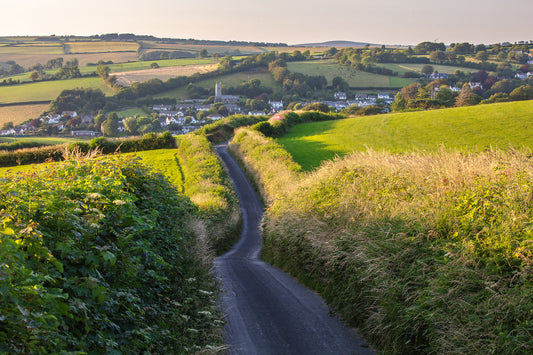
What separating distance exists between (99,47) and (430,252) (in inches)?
6303

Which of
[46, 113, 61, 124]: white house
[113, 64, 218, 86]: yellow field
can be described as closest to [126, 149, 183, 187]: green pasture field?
[46, 113, 61, 124]: white house

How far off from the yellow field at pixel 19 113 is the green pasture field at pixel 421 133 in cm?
4695

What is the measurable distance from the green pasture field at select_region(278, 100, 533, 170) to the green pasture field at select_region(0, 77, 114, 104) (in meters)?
55.8

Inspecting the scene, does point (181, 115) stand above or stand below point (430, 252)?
below

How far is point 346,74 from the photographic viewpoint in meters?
115

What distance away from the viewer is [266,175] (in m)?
33.8

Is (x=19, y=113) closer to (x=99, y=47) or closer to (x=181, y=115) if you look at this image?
(x=181, y=115)

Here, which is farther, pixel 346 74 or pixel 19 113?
pixel 346 74

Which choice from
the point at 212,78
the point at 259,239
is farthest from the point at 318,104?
the point at 259,239

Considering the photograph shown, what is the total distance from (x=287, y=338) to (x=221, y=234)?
1495 centimetres

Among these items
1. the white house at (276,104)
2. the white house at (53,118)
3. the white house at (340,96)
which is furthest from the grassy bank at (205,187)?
the white house at (340,96)

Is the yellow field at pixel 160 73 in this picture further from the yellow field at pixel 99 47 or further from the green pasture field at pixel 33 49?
the green pasture field at pixel 33 49

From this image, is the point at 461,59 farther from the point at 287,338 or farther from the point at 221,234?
the point at 287,338

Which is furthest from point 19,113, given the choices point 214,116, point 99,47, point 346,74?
point 99,47
